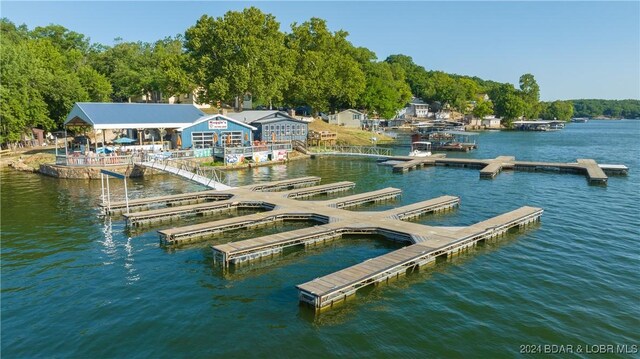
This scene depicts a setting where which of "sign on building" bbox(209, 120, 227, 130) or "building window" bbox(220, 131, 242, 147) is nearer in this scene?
"sign on building" bbox(209, 120, 227, 130)

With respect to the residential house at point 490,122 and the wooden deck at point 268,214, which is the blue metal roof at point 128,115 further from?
the residential house at point 490,122

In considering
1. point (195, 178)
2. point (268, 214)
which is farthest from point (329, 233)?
point (195, 178)

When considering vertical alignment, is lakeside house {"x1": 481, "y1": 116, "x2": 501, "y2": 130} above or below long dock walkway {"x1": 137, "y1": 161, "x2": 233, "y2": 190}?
above

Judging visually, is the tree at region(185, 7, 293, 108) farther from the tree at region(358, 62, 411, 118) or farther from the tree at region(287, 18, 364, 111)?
the tree at region(358, 62, 411, 118)

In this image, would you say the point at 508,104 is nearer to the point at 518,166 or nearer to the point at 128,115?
the point at 518,166

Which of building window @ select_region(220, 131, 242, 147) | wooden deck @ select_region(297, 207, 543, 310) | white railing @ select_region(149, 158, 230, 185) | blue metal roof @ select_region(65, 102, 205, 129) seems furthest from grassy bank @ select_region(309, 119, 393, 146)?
wooden deck @ select_region(297, 207, 543, 310)
